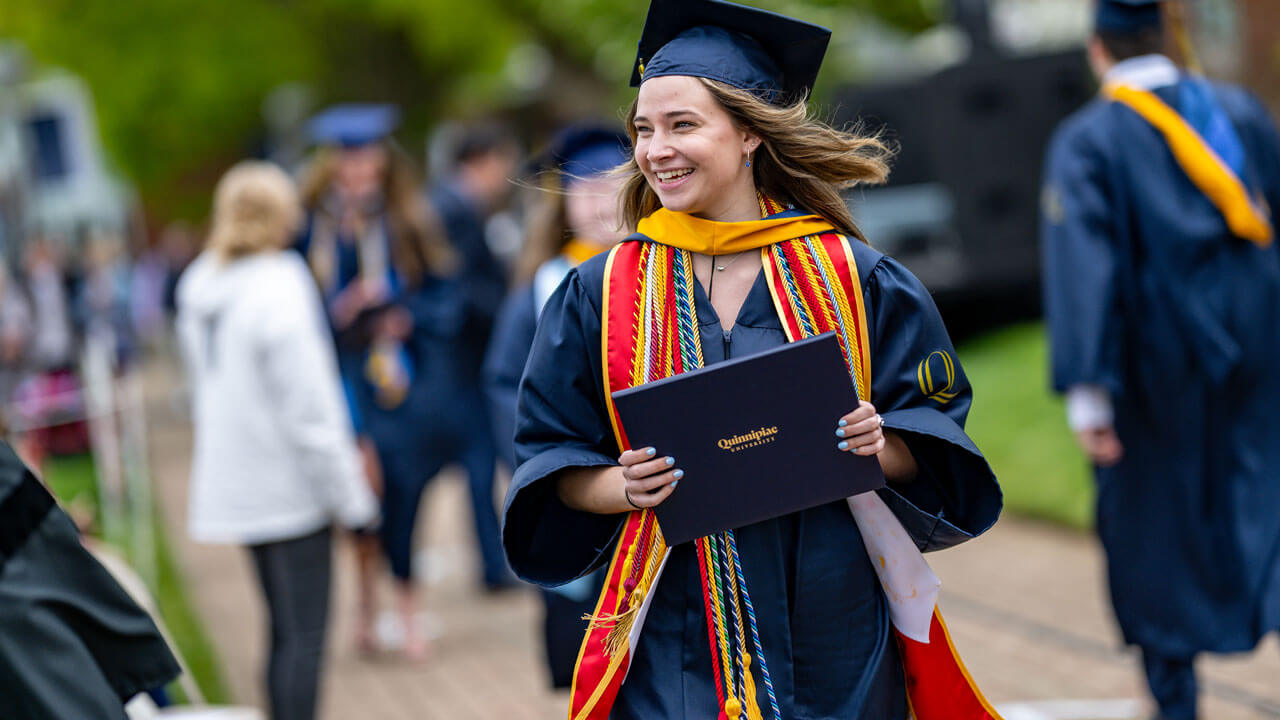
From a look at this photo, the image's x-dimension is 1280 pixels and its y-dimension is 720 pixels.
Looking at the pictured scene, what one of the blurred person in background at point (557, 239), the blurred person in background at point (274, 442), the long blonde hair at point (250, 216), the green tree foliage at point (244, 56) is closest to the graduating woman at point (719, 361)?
the blurred person in background at point (557, 239)

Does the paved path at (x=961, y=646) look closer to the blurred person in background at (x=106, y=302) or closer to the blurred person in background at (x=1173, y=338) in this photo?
the blurred person in background at (x=1173, y=338)

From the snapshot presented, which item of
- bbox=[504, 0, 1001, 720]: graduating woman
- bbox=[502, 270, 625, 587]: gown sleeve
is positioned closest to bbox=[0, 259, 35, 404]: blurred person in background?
bbox=[502, 270, 625, 587]: gown sleeve

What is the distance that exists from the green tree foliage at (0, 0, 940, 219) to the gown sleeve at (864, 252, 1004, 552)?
16.0 meters

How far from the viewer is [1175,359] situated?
4.19 m

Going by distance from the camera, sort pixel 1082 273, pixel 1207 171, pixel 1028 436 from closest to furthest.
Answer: pixel 1207 171 < pixel 1082 273 < pixel 1028 436

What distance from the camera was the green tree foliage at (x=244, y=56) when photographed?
65.0 ft

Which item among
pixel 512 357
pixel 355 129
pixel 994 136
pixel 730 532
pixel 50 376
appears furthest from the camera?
pixel 50 376

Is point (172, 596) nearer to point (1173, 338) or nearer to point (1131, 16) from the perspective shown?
point (1173, 338)

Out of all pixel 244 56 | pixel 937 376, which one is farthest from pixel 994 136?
pixel 244 56

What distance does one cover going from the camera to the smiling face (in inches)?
96.5

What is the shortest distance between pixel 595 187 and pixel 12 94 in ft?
70.7

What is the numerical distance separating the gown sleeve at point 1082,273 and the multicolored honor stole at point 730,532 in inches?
72.8

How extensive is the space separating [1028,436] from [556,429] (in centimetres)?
710

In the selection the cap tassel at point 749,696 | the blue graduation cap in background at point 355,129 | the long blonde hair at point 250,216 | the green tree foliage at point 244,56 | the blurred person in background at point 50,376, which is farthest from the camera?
the green tree foliage at point 244,56
